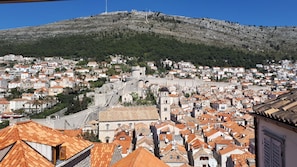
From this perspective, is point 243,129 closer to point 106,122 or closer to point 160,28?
point 106,122

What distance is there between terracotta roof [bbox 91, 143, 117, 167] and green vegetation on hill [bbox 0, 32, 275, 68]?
56542 millimetres

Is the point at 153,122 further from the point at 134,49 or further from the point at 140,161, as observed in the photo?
the point at 134,49

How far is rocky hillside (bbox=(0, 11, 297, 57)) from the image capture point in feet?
255

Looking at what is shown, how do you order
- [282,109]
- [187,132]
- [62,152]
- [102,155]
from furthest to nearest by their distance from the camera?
[187,132], [102,155], [62,152], [282,109]

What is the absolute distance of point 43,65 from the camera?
6103 cm

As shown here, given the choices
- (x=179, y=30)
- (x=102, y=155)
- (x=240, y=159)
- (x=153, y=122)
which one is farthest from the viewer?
(x=179, y=30)

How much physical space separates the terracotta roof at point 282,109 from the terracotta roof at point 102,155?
5.00 meters

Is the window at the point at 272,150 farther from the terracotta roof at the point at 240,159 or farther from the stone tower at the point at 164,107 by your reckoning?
the stone tower at the point at 164,107

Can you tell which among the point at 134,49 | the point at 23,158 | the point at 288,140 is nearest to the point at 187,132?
the point at 23,158

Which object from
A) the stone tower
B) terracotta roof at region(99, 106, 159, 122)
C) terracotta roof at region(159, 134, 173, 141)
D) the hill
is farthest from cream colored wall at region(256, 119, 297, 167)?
the hill

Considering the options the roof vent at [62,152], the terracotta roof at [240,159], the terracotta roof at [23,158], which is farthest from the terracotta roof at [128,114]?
the terracotta roof at [23,158]

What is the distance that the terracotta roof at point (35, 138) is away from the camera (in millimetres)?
4773

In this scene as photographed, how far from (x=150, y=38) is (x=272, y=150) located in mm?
68848

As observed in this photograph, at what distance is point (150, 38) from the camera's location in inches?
2783
